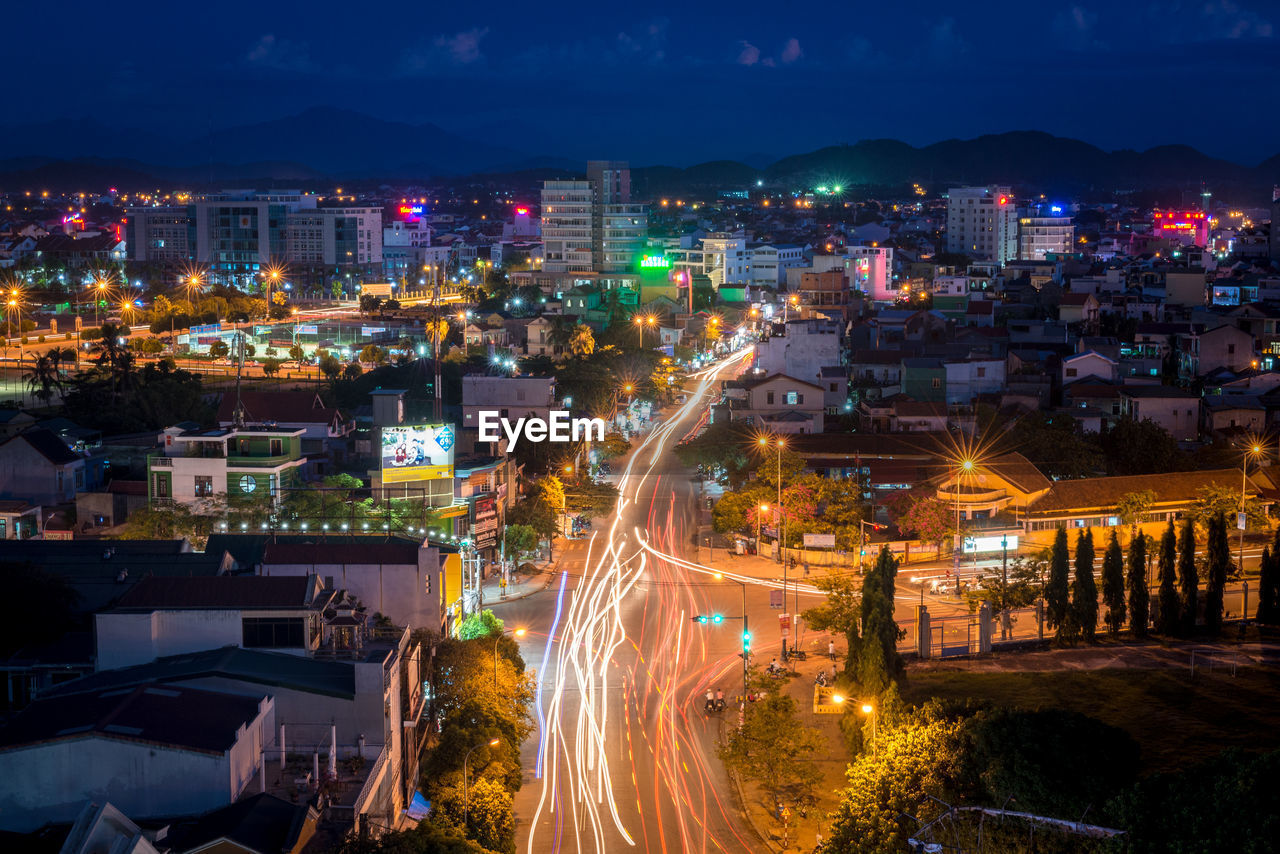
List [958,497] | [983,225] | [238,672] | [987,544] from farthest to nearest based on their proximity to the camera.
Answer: [983,225] → [987,544] → [958,497] → [238,672]

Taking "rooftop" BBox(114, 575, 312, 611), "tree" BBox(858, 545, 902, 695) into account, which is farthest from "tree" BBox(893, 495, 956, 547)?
"rooftop" BBox(114, 575, 312, 611)

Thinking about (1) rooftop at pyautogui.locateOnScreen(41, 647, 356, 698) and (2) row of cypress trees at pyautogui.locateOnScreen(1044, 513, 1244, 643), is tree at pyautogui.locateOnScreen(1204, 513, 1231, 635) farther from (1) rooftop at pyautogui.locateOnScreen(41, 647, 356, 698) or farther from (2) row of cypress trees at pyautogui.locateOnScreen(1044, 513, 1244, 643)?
(1) rooftop at pyautogui.locateOnScreen(41, 647, 356, 698)

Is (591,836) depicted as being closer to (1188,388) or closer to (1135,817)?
(1135,817)

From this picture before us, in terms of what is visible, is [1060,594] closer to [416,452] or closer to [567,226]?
[416,452]

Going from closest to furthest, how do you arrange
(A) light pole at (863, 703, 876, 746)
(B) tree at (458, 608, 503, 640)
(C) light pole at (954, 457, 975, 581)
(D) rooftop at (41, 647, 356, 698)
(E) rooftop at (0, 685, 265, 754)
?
(E) rooftop at (0, 685, 265, 754)
(D) rooftop at (41, 647, 356, 698)
(A) light pole at (863, 703, 876, 746)
(B) tree at (458, 608, 503, 640)
(C) light pole at (954, 457, 975, 581)

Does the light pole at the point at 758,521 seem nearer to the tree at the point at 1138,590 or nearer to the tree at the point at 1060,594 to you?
the tree at the point at 1060,594

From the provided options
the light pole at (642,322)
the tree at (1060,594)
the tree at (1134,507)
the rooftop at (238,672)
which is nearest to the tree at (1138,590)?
the tree at (1060,594)

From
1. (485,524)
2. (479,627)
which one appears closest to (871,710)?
(479,627)
